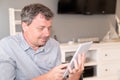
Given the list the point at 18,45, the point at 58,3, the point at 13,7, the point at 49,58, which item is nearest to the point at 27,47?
the point at 18,45

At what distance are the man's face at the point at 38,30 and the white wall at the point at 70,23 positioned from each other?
1461 millimetres

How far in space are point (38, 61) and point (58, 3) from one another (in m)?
1.75

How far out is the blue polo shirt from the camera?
4.09 ft

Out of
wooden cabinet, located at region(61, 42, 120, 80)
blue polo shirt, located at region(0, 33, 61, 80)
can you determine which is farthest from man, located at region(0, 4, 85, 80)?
wooden cabinet, located at region(61, 42, 120, 80)

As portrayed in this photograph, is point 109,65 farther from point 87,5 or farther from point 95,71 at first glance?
point 87,5

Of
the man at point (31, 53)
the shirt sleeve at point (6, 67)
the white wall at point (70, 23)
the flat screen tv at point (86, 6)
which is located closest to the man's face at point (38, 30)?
the man at point (31, 53)

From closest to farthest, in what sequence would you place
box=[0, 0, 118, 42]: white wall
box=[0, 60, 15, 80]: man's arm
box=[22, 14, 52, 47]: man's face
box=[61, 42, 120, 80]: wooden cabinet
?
1. box=[0, 60, 15, 80]: man's arm
2. box=[22, 14, 52, 47]: man's face
3. box=[0, 0, 118, 42]: white wall
4. box=[61, 42, 120, 80]: wooden cabinet

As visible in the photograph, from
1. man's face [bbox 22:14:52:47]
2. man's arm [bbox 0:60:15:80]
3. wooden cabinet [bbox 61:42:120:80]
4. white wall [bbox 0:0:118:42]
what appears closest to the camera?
man's arm [bbox 0:60:15:80]

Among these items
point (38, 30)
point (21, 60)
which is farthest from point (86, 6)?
point (21, 60)

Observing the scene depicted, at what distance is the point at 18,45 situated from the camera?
134 cm

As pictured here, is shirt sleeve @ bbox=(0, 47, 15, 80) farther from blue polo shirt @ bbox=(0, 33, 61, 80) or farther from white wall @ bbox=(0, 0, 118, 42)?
white wall @ bbox=(0, 0, 118, 42)

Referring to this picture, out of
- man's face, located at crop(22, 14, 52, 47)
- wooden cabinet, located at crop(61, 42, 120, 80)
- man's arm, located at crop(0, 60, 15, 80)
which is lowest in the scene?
wooden cabinet, located at crop(61, 42, 120, 80)

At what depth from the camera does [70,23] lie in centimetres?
322

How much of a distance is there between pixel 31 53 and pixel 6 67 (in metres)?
0.20
